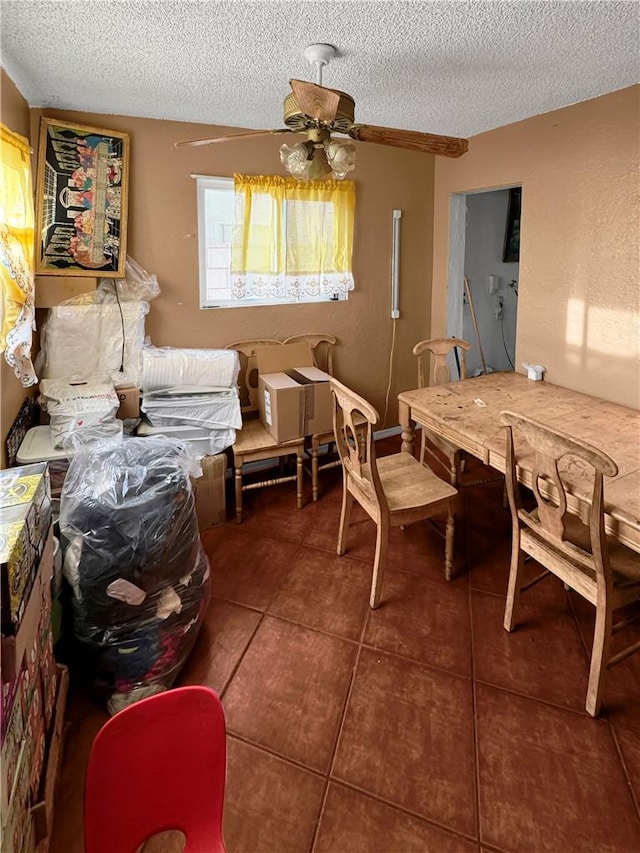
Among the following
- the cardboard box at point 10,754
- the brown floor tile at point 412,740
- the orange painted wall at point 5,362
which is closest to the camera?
the cardboard box at point 10,754

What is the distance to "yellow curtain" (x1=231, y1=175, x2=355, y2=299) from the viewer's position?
10.5ft

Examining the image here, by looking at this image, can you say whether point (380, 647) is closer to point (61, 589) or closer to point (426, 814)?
point (426, 814)

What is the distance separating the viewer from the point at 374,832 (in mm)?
1405

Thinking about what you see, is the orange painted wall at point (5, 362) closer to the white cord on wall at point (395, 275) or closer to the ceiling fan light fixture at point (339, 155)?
the ceiling fan light fixture at point (339, 155)

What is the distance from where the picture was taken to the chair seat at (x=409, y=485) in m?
2.31

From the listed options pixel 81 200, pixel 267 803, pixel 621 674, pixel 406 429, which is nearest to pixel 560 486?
pixel 621 674

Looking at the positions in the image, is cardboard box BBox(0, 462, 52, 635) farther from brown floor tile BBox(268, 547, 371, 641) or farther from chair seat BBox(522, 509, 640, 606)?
chair seat BBox(522, 509, 640, 606)

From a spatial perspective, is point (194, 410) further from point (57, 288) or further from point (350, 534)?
point (350, 534)

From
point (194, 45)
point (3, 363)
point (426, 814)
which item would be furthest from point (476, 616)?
point (194, 45)

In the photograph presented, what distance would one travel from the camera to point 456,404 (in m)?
2.61

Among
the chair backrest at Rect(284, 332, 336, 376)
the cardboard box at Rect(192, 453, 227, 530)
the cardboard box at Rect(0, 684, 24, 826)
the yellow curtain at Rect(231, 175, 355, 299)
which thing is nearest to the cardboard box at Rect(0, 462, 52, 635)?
the cardboard box at Rect(0, 684, 24, 826)

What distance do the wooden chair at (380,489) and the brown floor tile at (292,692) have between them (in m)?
0.38

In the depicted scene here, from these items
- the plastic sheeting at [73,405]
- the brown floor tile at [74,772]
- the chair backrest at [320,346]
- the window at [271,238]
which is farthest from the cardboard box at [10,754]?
the chair backrest at [320,346]

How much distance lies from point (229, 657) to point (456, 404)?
1.62 m
